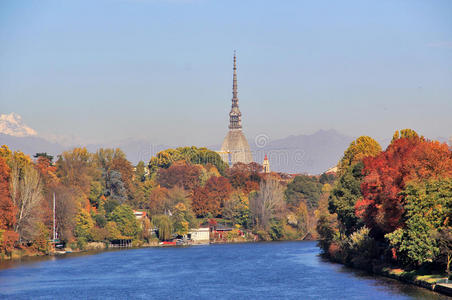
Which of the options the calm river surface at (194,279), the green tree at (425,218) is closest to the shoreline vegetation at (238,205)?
the green tree at (425,218)

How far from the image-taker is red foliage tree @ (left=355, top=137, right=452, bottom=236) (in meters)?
58.8

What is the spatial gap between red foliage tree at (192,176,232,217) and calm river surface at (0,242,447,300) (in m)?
41.2

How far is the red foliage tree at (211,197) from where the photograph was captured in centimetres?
12900

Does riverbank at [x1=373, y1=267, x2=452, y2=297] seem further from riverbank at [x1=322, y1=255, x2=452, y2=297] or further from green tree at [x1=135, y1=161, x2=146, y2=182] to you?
green tree at [x1=135, y1=161, x2=146, y2=182]

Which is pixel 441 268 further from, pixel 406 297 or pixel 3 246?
pixel 3 246

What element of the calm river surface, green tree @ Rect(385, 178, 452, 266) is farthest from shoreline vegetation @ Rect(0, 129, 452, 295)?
the calm river surface

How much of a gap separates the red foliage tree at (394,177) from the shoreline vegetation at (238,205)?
102 millimetres

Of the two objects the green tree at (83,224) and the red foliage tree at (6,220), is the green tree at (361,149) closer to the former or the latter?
the green tree at (83,224)

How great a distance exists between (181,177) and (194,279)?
77.6 m

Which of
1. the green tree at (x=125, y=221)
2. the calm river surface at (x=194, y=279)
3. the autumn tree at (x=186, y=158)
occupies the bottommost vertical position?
the calm river surface at (x=194, y=279)

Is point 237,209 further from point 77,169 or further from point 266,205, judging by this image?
point 77,169

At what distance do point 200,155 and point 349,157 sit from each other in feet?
247

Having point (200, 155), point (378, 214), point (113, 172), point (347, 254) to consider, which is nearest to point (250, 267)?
point (347, 254)

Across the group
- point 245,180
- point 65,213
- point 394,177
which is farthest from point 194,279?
point 245,180
